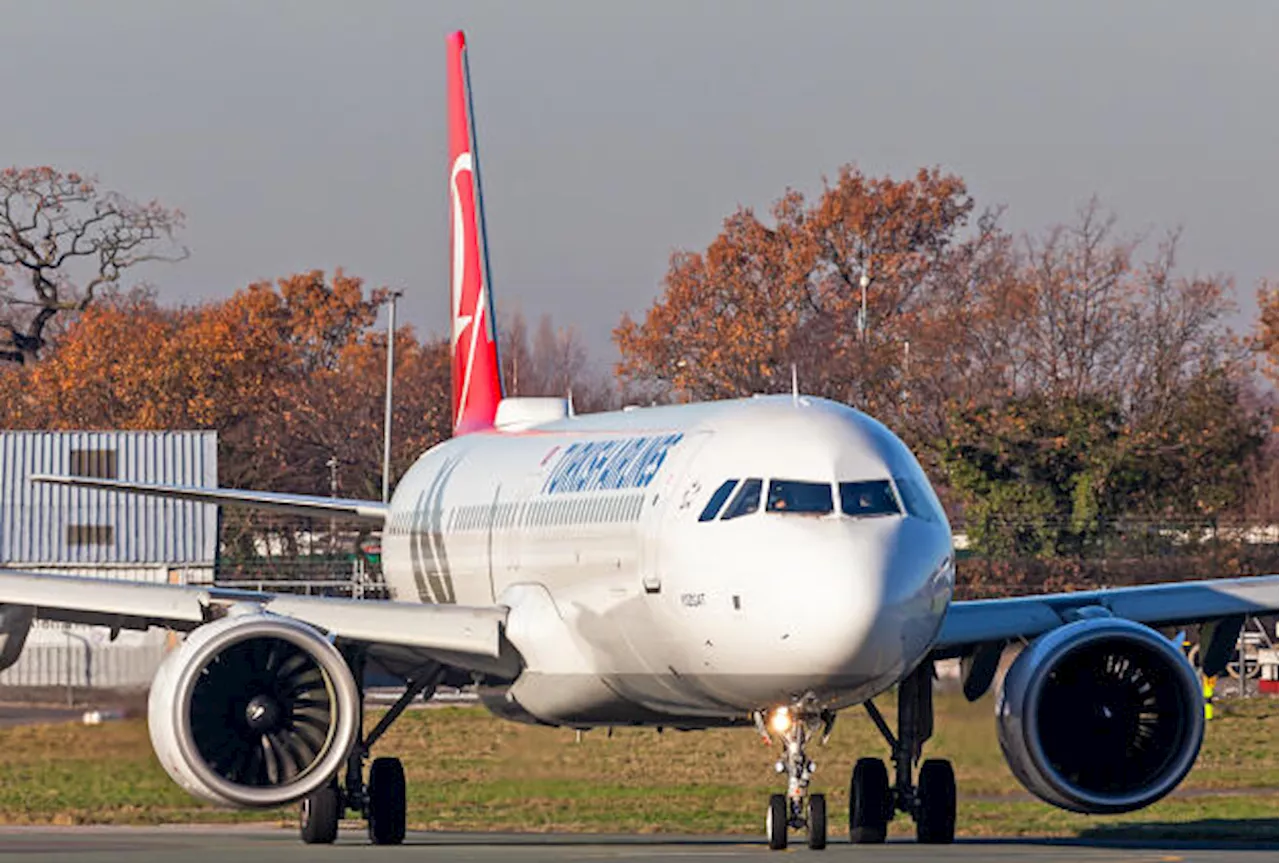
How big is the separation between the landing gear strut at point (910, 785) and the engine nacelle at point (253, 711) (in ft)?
17.9

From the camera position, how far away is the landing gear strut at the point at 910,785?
2859 centimetres

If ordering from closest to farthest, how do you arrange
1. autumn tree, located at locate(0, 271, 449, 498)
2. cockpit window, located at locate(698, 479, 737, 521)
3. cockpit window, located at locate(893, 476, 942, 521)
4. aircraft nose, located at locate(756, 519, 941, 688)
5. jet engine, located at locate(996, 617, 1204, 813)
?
1. aircraft nose, located at locate(756, 519, 941, 688)
2. cockpit window, located at locate(893, 476, 942, 521)
3. cockpit window, located at locate(698, 479, 737, 521)
4. jet engine, located at locate(996, 617, 1204, 813)
5. autumn tree, located at locate(0, 271, 449, 498)

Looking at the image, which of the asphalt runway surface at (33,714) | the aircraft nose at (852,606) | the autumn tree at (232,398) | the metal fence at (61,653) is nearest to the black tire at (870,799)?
the aircraft nose at (852,606)

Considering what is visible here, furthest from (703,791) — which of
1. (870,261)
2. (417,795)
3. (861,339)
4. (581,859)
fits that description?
(870,261)

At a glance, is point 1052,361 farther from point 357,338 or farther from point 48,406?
point 357,338

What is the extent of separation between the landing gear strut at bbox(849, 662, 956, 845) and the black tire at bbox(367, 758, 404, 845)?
15.0 feet

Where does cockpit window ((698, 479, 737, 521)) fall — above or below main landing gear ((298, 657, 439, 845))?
above

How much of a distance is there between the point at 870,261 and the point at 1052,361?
30408mm

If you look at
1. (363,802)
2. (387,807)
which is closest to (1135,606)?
(387,807)

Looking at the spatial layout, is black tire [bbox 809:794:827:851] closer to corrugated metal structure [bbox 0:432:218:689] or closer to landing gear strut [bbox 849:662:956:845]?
landing gear strut [bbox 849:662:956:845]

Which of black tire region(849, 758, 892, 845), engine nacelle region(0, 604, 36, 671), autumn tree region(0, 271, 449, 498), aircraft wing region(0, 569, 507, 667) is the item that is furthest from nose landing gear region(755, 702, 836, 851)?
autumn tree region(0, 271, 449, 498)

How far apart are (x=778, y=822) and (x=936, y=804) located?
158 inches

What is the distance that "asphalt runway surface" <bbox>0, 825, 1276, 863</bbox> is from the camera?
24.5 metres

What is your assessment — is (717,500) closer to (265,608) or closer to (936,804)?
(265,608)
